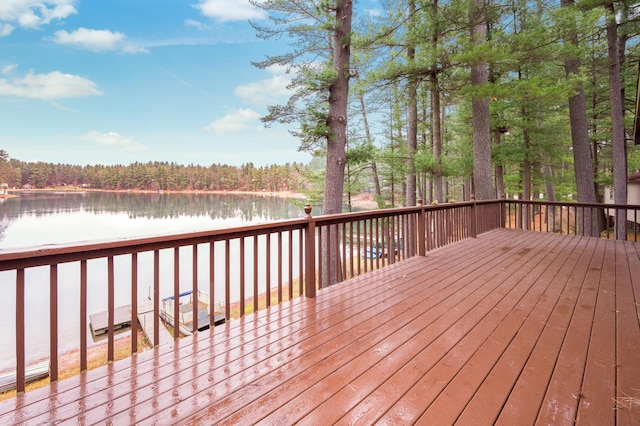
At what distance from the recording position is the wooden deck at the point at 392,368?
4.86ft

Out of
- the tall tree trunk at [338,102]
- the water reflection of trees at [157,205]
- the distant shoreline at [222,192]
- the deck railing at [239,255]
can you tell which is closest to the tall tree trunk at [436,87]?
the deck railing at [239,255]

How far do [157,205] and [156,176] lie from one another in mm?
2019

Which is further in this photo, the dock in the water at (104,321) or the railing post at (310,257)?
the dock in the water at (104,321)

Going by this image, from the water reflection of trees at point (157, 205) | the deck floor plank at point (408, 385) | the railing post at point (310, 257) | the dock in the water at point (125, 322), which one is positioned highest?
the water reflection of trees at point (157, 205)

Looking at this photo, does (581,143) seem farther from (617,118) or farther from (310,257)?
(310,257)

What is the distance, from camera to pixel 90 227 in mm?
13789

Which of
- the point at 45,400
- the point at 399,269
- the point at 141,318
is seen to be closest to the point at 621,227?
the point at 399,269

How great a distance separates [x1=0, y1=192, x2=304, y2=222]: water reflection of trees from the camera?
26.1 feet

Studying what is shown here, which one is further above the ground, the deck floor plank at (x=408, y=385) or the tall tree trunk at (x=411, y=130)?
the tall tree trunk at (x=411, y=130)

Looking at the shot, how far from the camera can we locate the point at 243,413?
4.88 ft

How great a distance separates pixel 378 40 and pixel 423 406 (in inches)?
327

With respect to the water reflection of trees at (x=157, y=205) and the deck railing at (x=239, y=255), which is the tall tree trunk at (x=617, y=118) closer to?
the deck railing at (x=239, y=255)

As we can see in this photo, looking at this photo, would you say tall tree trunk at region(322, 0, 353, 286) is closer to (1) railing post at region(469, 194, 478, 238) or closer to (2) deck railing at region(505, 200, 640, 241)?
(1) railing post at region(469, 194, 478, 238)

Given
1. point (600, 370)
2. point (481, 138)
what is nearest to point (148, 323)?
point (600, 370)
